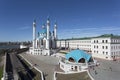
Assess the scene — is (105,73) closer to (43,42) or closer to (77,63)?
(77,63)

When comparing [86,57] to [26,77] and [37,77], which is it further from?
[26,77]

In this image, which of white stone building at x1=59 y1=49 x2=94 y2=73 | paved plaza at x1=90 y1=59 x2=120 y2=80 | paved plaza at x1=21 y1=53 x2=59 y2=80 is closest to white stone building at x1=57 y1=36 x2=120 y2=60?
white stone building at x1=59 y1=49 x2=94 y2=73

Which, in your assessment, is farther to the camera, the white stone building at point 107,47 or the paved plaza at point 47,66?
the white stone building at point 107,47

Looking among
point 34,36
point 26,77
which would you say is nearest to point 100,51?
point 26,77

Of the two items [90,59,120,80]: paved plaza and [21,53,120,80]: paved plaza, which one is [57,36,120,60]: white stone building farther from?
[90,59,120,80]: paved plaza

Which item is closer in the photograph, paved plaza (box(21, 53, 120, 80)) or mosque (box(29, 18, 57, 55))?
paved plaza (box(21, 53, 120, 80))

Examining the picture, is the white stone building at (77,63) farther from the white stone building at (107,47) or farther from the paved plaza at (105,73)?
the white stone building at (107,47)

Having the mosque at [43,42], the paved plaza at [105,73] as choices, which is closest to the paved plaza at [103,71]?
the paved plaza at [105,73]

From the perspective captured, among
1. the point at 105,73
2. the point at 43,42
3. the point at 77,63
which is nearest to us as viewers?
the point at 105,73

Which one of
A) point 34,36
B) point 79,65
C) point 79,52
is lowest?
point 79,65

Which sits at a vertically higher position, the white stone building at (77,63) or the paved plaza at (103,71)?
the white stone building at (77,63)

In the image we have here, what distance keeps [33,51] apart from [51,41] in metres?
12.7

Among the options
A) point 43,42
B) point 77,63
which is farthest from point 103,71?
point 43,42

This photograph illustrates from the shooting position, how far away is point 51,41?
78250 mm
